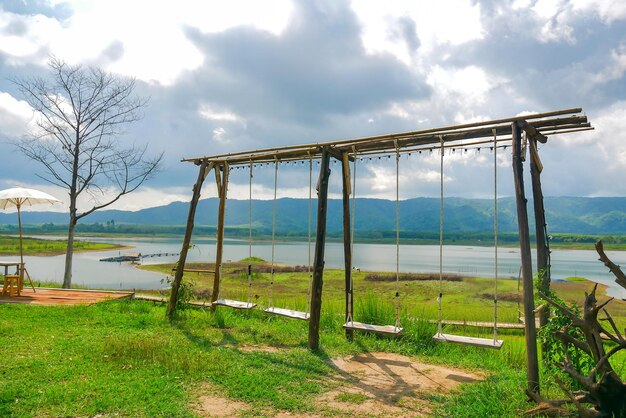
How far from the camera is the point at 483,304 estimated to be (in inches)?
635

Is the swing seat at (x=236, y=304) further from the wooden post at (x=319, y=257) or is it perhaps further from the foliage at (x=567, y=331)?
the foliage at (x=567, y=331)

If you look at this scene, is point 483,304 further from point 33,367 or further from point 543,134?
point 33,367

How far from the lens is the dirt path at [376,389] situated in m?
4.04

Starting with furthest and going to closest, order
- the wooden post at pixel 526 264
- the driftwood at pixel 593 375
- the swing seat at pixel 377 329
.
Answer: the swing seat at pixel 377 329 < the wooden post at pixel 526 264 < the driftwood at pixel 593 375

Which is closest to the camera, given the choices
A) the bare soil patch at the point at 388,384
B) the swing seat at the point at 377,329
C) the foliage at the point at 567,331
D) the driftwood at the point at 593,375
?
the driftwood at the point at 593,375

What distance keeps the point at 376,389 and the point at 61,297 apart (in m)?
7.99

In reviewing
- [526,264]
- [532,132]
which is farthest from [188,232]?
[532,132]

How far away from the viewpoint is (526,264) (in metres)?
4.62

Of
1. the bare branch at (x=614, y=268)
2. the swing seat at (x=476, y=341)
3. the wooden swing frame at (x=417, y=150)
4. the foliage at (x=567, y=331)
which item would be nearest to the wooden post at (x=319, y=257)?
the wooden swing frame at (x=417, y=150)

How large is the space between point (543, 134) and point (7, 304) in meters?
9.61

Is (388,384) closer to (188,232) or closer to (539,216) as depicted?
(539,216)

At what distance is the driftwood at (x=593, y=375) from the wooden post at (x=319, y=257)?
2963mm

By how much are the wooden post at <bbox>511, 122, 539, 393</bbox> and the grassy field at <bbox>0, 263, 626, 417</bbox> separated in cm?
Result: 22

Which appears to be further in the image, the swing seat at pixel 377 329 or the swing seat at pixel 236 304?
the swing seat at pixel 236 304
